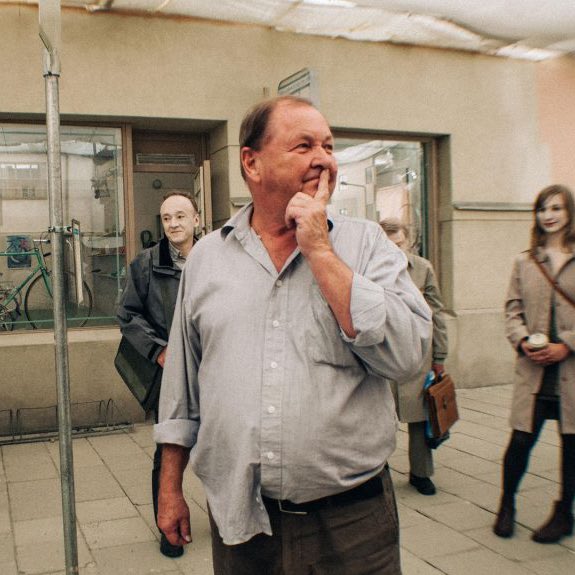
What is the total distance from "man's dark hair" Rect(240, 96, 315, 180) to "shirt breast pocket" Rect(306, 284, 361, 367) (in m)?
0.49

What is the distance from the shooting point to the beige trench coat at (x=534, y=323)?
3.99 meters

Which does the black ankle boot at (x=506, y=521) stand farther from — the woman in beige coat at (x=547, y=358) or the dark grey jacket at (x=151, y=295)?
the dark grey jacket at (x=151, y=295)

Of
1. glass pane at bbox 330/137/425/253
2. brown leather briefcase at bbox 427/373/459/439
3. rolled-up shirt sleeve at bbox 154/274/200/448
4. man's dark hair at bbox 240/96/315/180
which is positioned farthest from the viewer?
glass pane at bbox 330/137/425/253

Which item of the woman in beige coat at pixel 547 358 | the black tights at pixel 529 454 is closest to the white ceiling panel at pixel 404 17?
the woman in beige coat at pixel 547 358

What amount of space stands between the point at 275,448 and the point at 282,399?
0.13 m

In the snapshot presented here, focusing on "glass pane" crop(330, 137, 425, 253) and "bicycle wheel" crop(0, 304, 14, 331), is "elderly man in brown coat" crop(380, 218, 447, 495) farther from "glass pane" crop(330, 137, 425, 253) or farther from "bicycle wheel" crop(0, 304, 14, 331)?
"bicycle wheel" crop(0, 304, 14, 331)

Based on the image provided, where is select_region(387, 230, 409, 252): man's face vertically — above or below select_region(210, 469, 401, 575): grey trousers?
above

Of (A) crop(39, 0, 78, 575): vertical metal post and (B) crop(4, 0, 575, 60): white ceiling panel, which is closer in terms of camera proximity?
(A) crop(39, 0, 78, 575): vertical metal post

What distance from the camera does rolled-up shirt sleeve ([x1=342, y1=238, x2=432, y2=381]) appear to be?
69.2 inches

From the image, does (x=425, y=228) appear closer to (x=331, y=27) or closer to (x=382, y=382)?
(x=331, y=27)

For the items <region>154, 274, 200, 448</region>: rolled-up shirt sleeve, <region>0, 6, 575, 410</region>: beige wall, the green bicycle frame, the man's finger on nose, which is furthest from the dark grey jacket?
the green bicycle frame

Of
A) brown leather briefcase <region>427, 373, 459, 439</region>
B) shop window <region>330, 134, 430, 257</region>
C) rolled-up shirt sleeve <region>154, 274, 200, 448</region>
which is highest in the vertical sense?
shop window <region>330, 134, 430, 257</region>

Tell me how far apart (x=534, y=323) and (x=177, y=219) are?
2101 mm

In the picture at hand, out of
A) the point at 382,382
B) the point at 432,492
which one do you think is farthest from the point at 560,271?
the point at 382,382
